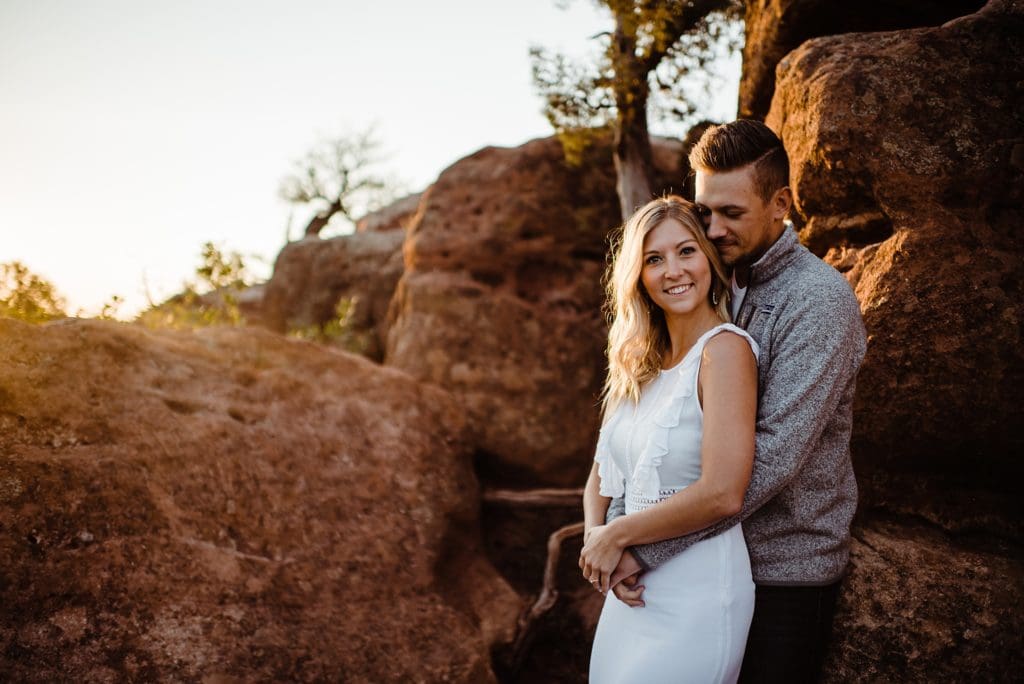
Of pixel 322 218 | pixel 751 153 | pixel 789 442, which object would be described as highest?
pixel 322 218

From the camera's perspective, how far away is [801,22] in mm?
4301

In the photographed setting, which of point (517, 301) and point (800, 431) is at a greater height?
point (517, 301)

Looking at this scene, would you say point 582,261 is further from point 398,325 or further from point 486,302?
point 398,325

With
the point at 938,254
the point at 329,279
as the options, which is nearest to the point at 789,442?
the point at 938,254

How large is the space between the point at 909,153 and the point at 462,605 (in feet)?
12.4

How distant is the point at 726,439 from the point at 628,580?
0.66 meters

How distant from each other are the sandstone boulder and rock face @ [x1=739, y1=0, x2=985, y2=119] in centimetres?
86

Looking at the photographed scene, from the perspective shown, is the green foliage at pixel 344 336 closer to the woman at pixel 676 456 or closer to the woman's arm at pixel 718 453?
the woman at pixel 676 456

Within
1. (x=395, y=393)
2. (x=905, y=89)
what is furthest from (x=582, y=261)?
(x=905, y=89)

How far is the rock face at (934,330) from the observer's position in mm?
2879

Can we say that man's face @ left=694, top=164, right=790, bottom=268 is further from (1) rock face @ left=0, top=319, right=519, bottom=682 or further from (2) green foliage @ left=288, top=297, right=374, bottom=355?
(2) green foliage @ left=288, top=297, right=374, bottom=355

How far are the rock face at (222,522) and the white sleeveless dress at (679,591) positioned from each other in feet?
6.36

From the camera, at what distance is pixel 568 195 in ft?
23.8

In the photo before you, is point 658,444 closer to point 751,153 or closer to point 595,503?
point 595,503
